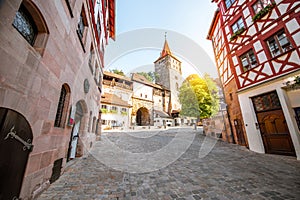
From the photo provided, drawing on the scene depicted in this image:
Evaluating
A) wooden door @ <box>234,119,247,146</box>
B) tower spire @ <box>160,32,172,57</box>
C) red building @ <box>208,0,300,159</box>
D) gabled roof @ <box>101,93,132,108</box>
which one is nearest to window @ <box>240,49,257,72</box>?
red building @ <box>208,0,300,159</box>

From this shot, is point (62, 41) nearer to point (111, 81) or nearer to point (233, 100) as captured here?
point (233, 100)

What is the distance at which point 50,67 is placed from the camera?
2.44 metres

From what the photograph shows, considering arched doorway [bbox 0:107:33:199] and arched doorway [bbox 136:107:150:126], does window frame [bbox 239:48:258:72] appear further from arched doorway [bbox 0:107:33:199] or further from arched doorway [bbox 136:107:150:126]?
arched doorway [bbox 136:107:150:126]

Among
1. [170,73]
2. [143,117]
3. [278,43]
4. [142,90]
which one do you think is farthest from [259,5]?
[170,73]

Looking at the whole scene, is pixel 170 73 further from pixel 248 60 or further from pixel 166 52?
pixel 248 60

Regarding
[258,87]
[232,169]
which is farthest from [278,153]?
[232,169]

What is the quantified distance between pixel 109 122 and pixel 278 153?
20030 mm

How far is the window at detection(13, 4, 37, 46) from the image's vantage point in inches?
75.4

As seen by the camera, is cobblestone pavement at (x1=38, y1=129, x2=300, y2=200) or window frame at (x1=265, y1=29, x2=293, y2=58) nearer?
cobblestone pavement at (x1=38, y1=129, x2=300, y2=200)

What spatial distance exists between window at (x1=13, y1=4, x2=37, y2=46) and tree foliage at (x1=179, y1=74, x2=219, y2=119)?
1934 cm

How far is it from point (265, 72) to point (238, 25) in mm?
3904

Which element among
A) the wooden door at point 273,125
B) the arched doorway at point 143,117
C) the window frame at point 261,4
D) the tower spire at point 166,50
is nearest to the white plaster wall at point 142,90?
the arched doorway at point 143,117

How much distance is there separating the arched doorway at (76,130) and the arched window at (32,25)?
278cm

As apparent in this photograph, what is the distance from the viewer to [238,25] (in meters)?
7.75
